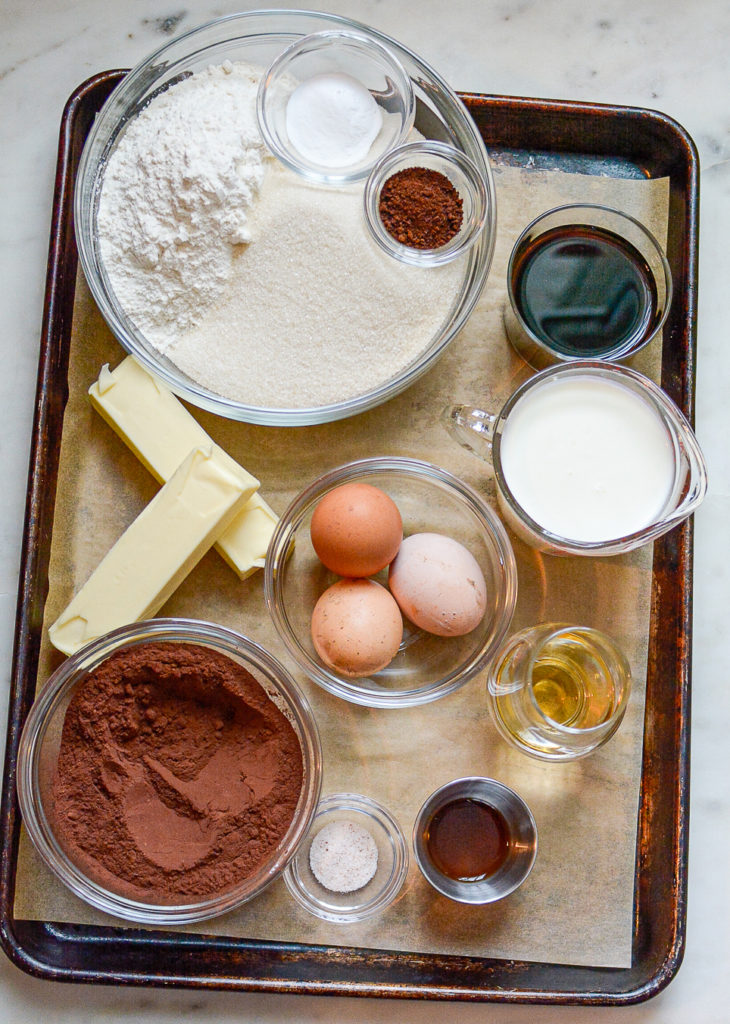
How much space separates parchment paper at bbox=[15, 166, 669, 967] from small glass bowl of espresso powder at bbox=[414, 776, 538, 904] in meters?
0.04

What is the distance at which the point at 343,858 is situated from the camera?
1.31m

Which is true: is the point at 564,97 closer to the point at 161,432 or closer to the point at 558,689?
the point at 161,432

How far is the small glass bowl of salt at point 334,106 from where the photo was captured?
4.39 feet

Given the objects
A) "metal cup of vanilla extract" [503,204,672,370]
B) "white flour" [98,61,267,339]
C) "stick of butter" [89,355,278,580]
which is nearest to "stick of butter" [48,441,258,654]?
"stick of butter" [89,355,278,580]

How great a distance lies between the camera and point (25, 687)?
1.34 metres

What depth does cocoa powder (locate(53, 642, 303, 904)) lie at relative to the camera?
123cm

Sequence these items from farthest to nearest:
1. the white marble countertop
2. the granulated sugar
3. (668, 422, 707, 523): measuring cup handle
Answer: the white marble countertop → the granulated sugar → (668, 422, 707, 523): measuring cup handle

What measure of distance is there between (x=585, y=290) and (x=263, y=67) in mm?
631

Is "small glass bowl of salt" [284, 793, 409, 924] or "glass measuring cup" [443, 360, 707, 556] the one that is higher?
"glass measuring cup" [443, 360, 707, 556]

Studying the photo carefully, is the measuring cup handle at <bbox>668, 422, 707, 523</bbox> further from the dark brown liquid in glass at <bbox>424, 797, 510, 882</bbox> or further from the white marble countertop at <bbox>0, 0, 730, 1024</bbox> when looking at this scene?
the dark brown liquid in glass at <bbox>424, 797, 510, 882</bbox>

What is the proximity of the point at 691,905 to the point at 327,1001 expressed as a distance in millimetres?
620

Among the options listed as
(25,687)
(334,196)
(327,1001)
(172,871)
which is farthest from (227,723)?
(334,196)

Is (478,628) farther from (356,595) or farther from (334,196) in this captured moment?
(334,196)

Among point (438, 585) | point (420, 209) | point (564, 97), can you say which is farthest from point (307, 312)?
point (564, 97)
